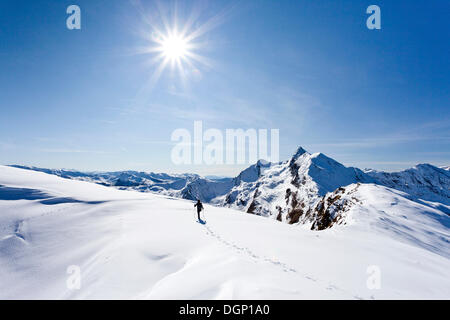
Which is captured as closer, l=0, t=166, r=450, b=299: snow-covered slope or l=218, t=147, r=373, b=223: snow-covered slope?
l=0, t=166, r=450, b=299: snow-covered slope

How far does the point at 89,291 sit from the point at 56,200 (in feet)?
49.0

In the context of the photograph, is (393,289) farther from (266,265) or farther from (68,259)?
(68,259)

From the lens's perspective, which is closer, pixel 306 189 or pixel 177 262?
pixel 177 262

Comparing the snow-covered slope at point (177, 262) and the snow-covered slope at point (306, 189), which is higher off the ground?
the snow-covered slope at point (177, 262)

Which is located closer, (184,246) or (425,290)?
(425,290)

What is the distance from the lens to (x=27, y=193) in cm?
1702

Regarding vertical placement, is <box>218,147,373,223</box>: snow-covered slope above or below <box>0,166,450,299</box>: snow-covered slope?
below

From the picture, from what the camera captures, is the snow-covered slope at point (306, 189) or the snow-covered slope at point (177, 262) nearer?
the snow-covered slope at point (177, 262)

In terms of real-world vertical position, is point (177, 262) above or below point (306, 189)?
above
